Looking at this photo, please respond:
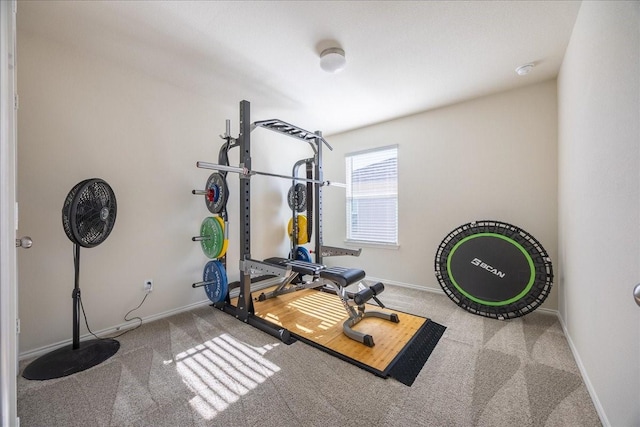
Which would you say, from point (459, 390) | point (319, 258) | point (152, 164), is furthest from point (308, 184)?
point (459, 390)

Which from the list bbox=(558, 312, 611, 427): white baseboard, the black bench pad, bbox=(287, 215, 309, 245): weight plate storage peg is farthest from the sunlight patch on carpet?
bbox=(558, 312, 611, 427): white baseboard

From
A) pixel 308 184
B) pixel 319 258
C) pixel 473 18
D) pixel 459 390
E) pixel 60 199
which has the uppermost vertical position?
pixel 473 18

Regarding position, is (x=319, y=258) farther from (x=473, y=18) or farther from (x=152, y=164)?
(x=473, y=18)

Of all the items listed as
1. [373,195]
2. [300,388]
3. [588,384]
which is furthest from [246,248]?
[588,384]

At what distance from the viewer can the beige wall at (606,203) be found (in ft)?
3.47

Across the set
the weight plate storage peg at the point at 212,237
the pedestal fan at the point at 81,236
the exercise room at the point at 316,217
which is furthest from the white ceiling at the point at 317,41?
the weight plate storage peg at the point at 212,237

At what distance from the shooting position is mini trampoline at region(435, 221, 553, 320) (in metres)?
2.43

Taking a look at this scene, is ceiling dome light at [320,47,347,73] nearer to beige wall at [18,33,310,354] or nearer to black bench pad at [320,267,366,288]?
beige wall at [18,33,310,354]

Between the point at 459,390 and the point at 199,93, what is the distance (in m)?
3.69

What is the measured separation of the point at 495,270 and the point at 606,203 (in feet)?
4.77

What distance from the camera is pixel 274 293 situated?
3.19m

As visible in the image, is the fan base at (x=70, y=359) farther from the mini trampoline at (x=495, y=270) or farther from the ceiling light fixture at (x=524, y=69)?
the ceiling light fixture at (x=524, y=69)

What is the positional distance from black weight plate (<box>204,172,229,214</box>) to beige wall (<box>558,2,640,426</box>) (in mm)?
2771

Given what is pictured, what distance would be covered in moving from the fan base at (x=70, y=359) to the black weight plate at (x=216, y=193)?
1.44 metres
